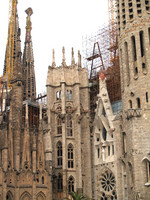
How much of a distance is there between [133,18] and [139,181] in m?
Answer: 18.6

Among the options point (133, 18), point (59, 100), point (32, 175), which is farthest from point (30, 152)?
point (133, 18)

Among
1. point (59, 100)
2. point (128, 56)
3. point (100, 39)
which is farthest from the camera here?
point (100, 39)

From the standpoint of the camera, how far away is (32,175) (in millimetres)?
43375

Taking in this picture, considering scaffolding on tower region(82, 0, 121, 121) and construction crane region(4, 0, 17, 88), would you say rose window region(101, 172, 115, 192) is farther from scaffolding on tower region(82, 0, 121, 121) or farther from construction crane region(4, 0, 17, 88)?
construction crane region(4, 0, 17, 88)

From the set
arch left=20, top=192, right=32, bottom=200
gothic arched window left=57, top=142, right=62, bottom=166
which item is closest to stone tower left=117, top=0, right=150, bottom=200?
→ gothic arched window left=57, top=142, right=62, bottom=166

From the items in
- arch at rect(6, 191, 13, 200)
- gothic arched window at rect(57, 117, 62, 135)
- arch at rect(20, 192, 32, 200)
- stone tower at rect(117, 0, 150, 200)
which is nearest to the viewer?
stone tower at rect(117, 0, 150, 200)

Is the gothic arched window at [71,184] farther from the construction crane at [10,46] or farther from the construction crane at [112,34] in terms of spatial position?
the construction crane at [10,46]

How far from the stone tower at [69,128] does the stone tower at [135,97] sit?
5.37m

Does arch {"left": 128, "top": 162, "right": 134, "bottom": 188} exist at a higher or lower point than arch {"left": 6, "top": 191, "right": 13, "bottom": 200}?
higher

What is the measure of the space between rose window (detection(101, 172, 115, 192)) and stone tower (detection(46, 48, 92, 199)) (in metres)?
1.70

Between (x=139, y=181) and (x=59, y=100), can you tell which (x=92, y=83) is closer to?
(x=59, y=100)

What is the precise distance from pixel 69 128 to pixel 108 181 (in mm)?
7806

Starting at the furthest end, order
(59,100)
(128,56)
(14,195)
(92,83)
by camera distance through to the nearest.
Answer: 1. (92,83)
2. (59,100)
3. (128,56)
4. (14,195)

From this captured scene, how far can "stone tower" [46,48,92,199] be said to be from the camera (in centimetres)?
4534
